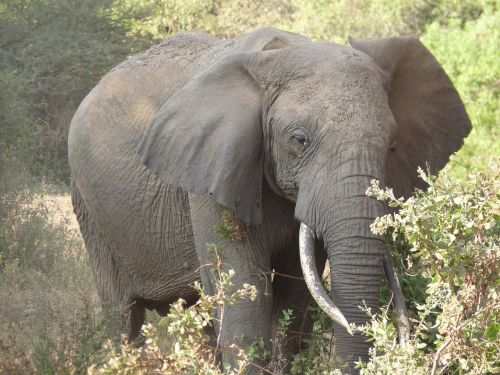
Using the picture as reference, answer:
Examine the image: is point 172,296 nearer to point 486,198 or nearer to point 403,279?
point 403,279

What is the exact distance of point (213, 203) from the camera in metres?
5.20

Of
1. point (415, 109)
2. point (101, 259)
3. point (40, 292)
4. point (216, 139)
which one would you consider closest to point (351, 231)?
point (216, 139)

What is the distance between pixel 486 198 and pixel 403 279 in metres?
1.65

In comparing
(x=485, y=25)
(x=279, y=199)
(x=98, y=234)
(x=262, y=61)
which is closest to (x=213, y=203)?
(x=279, y=199)

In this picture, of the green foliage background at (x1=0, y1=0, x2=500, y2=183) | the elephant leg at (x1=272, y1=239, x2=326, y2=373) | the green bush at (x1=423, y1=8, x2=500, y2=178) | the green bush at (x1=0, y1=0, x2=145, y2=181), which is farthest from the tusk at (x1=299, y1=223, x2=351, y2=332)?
the green bush at (x1=0, y1=0, x2=145, y2=181)

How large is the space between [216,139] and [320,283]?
777 millimetres

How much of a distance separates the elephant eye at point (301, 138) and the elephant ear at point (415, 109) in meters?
0.57

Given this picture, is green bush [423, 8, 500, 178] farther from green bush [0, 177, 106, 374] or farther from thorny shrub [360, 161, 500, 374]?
thorny shrub [360, 161, 500, 374]

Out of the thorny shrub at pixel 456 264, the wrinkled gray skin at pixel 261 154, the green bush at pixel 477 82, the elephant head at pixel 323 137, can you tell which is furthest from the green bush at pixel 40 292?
the green bush at pixel 477 82

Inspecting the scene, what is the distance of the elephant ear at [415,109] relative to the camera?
537cm

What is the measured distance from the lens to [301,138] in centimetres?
485

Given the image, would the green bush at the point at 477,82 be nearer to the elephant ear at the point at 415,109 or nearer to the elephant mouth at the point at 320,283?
the elephant ear at the point at 415,109

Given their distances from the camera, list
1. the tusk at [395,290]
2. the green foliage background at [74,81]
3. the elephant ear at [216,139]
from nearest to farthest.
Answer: the tusk at [395,290] → the elephant ear at [216,139] → the green foliage background at [74,81]

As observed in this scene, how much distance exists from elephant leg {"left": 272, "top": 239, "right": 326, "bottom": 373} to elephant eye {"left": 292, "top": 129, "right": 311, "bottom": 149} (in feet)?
2.10
